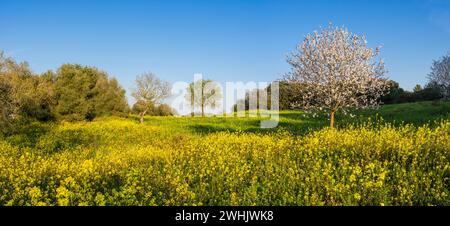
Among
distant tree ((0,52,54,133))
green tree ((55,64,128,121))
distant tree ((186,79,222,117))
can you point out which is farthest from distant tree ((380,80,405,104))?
distant tree ((0,52,54,133))

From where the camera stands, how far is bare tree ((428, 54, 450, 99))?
63438 millimetres

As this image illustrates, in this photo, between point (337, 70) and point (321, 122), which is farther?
point (321, 122)

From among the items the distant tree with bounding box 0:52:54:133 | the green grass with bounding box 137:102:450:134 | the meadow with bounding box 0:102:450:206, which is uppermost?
the distant tree with bounding box 0:52:54:133

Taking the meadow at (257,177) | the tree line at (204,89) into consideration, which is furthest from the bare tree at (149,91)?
the meadow at (257,177)

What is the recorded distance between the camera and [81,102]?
44.4m

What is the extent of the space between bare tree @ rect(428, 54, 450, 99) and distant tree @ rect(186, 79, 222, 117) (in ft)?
130

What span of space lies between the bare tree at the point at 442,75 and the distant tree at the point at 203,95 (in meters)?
39.6

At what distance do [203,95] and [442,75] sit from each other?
1712 inches

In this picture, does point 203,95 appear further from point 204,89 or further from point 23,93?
point 23,93

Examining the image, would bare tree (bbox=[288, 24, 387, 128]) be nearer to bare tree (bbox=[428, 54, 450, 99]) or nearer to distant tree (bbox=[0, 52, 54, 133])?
distant tree (bbox=[0, 52, 54, 133])

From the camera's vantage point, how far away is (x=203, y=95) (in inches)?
2827

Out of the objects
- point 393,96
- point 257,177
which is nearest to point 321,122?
point 257,177

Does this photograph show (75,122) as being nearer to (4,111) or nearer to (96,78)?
(96,78)
